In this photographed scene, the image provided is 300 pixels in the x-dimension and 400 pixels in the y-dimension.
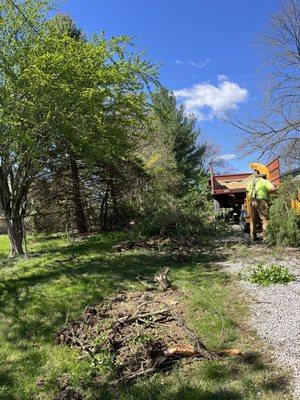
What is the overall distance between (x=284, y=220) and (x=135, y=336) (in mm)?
6050

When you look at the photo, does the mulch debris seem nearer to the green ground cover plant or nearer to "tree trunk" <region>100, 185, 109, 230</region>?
the green ground cover plant

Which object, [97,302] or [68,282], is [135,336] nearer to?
[97,302]

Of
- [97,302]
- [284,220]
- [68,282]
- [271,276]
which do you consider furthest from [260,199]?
[97,302]

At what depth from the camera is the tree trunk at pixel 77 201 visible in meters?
16.1

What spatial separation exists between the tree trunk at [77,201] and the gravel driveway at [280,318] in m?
9.15

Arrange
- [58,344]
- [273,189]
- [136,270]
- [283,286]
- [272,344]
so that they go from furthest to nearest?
[273,189] → [136,270] → [283,286] → [58,344] → [272,344]

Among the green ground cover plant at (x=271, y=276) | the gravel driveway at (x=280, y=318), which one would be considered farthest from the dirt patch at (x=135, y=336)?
the green ground cover plant at (x=271, y=276)

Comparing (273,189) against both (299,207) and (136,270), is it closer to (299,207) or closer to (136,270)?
(299,207)

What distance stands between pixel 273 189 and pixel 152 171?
289 inches

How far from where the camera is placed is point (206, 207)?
15414mm

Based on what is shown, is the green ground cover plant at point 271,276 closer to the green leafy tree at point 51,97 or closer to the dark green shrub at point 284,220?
the dark green shrub at point 284,220

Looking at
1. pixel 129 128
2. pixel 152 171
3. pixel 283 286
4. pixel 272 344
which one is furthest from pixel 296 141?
pixel 272 344

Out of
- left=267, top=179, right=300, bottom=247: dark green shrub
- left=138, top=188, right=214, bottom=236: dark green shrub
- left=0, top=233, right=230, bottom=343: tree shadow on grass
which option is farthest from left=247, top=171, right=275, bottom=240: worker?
left=0, top=233, right=230, bottom=343: tree shadow on grass

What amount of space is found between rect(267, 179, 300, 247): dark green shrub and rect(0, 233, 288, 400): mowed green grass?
1.57 m
